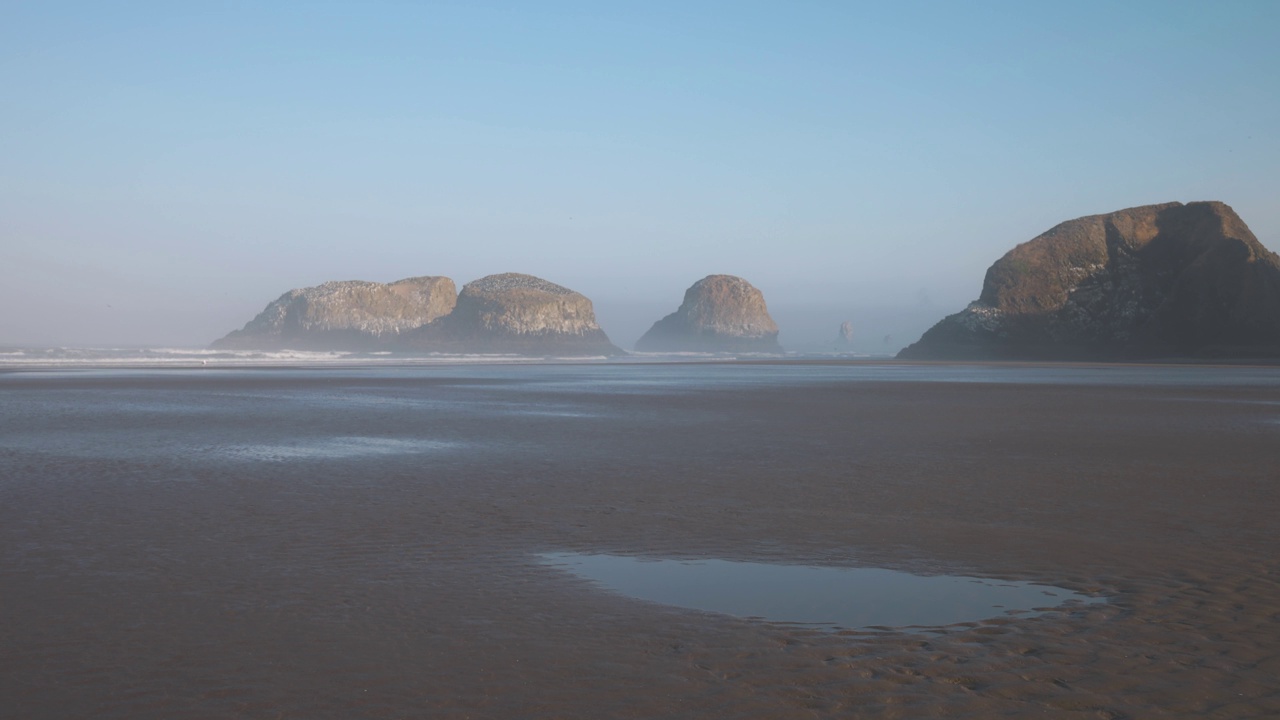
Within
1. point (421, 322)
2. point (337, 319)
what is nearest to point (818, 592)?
point (337, 319)

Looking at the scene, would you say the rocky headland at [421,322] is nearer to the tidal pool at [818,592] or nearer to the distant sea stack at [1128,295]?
the distant sea stack at [1128,295]

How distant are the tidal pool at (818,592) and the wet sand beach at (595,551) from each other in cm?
26

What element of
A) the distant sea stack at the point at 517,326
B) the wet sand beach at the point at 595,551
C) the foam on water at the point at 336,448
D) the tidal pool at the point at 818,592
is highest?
the distant sea stack at the point at 517,326

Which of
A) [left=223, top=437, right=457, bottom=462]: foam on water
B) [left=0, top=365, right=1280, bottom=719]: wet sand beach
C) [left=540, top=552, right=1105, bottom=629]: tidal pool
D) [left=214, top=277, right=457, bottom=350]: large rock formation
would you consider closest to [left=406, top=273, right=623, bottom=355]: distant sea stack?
[left=214, top=277, right=457, bottom=350]: large rock formation

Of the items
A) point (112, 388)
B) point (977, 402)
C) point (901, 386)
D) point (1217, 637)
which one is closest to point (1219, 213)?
point (901, 386)

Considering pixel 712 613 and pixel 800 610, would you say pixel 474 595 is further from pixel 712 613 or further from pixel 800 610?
pixel 800 610

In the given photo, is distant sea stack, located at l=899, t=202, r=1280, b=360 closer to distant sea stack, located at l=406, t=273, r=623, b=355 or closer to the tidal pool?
distant sea stack, located at l=406, t=273, r=623, b=355

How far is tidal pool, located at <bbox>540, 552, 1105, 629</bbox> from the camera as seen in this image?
692cm

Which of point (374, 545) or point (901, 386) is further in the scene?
point (901, 386)

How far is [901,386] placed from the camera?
1558 inches

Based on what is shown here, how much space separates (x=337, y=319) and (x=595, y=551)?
170 meters

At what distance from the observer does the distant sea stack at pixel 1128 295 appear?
87.6 meters

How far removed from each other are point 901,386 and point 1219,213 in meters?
78.0

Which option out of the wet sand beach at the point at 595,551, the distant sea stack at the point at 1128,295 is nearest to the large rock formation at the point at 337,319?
the distant sea stack at the point at 1128,295
